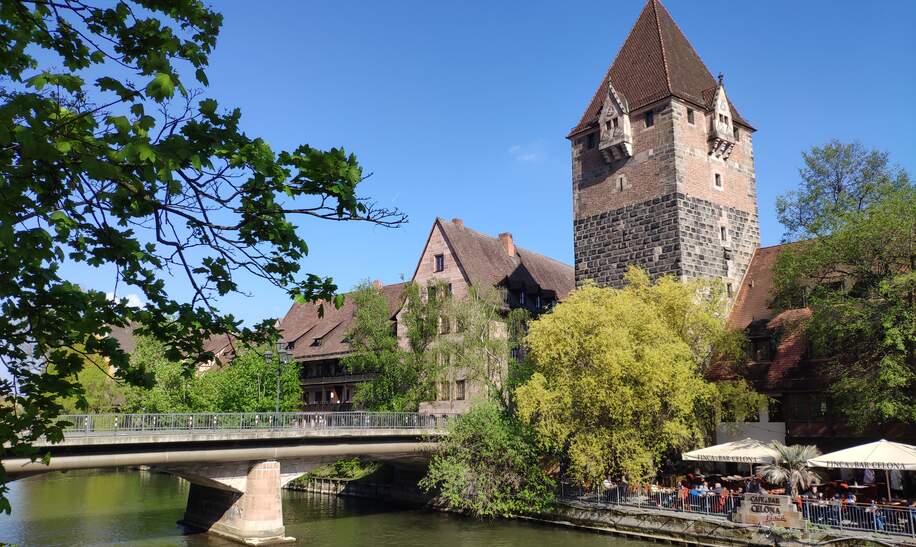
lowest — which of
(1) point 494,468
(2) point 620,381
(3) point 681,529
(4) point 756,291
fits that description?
(3) point 681,529

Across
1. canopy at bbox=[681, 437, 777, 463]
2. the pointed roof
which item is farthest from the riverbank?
the pointed roof

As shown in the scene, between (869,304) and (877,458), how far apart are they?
538 centimetres

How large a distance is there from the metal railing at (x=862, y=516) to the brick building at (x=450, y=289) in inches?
826

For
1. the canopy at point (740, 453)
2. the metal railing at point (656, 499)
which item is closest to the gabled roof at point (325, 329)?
the metal railing at point (656, 499)

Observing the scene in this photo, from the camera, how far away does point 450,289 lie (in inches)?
1845

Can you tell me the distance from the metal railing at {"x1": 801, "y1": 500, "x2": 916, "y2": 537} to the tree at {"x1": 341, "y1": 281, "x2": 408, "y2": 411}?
23.7 metres

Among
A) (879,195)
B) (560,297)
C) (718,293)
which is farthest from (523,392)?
(560,297)

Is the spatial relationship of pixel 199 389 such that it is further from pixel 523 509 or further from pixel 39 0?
pixel 39 0

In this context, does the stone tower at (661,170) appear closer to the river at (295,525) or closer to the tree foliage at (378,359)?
the tree foliage at (378,359)

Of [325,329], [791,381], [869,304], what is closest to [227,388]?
[325,329]

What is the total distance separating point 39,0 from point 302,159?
74.5 inches

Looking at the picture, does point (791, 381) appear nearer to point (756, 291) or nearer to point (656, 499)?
point (756, 291)

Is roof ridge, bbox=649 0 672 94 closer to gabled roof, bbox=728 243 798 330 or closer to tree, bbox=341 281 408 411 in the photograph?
gabled roof, bbox=728 243 798 330

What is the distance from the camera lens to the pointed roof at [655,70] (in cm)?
3872
